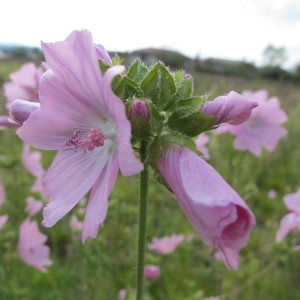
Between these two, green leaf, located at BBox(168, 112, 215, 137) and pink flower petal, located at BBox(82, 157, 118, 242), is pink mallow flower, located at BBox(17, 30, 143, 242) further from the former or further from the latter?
green leaf, located at BBox(168, 112, 215, 137)

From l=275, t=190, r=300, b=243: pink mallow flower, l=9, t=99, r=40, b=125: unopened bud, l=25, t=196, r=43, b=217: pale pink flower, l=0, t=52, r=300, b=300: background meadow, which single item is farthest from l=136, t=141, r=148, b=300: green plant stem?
l=25, t=196, r=43, b=217: pale pink flower

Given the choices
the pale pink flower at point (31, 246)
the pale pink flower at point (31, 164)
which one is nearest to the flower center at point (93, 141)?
the pale pink flower at point (31, 246)

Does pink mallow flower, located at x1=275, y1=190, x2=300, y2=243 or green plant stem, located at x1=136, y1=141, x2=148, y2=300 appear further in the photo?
pink mallow flower, located at x1=275, y1=190, x2=300, y2=243

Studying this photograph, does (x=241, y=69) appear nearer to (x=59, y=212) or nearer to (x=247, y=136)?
(x=247, y=136)

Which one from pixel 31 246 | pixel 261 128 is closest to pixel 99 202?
pixel 31 246

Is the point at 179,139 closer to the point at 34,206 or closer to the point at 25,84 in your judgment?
the point at 34,206

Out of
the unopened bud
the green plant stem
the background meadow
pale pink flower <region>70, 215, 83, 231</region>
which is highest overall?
the unopened bud

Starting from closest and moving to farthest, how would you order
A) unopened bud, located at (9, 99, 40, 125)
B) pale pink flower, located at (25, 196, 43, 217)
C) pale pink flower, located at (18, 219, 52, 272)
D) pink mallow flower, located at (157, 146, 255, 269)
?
pink mallow flower, located at (157, 146, 255, 269) < unopened bud, located at (9, 99, 40, 125) < pale pink flower, located at (18, 219, 52, 272) < pale pink flower, located at (25, 196, 43, 217)
